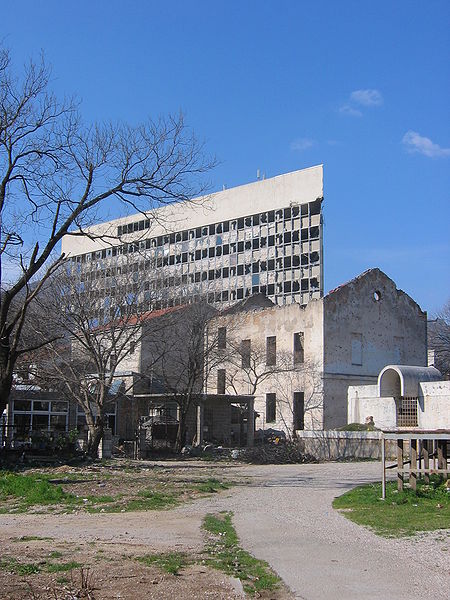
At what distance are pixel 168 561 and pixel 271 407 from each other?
3745 centimetres

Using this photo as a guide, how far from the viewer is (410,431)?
1833cm

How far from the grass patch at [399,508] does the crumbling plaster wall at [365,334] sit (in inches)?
935

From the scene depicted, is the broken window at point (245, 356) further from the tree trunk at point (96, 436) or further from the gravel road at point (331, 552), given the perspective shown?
the gravel road at point (331, 552)

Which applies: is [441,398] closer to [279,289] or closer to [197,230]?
[279,289]

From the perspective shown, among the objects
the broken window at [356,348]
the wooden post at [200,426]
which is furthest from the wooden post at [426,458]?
the broken window at [356,348]

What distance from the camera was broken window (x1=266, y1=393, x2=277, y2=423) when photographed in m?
46.3

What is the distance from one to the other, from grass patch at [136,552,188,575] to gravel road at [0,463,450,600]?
633 mm

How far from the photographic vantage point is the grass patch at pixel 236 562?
8328 mm

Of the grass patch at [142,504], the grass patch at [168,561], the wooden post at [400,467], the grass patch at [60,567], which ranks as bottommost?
the grass patch at [142,504]

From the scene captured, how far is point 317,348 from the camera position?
43.8m

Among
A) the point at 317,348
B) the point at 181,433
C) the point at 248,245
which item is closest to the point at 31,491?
the point at 181,433

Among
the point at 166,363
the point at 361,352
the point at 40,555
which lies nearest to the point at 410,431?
the point at 40,555

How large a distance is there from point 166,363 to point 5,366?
66.3 feet

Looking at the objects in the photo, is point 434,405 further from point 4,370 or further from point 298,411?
point 4,370
